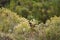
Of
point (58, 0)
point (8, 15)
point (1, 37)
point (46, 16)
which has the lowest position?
point (46, 16)

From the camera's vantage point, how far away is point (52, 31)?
8.45 meters

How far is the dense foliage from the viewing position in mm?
8508

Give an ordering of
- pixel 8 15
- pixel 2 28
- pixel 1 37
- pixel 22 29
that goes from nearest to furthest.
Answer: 1. pixel 1 37
2. pixel 22 29
3. pixel 2 28
4. pixel 8 15

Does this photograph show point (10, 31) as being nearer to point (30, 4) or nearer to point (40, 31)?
point (40, 31)

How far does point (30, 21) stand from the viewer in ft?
37.8

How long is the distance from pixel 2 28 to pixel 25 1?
9306mm

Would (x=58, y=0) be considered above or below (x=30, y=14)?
above

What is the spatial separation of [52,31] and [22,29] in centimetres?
137

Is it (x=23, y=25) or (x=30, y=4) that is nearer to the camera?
(x=23, y=25)

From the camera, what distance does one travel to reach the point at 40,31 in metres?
8.76

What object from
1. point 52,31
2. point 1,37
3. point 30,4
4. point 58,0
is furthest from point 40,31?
point 30,4

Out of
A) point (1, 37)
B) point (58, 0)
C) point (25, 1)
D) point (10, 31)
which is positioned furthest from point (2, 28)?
point (25, 1)

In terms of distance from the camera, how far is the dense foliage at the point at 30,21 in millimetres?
8508

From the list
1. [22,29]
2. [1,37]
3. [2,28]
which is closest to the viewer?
[1,37]
